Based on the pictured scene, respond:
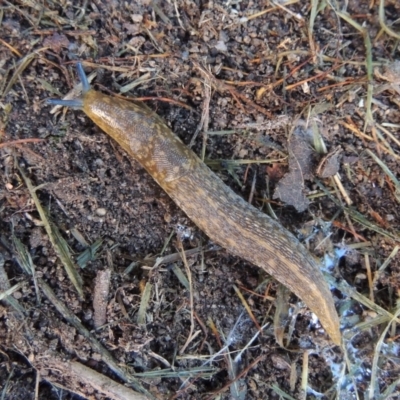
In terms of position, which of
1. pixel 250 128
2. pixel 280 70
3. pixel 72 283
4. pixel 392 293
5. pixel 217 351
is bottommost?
pixel 217 351

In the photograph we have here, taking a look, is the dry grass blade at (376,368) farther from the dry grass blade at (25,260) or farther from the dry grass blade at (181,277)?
the dry grass blade at (25,260)

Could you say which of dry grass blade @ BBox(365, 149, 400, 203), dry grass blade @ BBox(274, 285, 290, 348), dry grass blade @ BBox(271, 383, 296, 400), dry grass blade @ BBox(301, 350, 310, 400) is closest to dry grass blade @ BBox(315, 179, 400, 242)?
dry grass blade @ BBox(365, 149, 400, 203)

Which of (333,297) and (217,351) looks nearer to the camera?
(217,351)

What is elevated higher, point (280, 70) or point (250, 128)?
point (280, 70)

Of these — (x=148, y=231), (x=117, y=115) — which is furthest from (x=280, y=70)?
(x=148, y=231)

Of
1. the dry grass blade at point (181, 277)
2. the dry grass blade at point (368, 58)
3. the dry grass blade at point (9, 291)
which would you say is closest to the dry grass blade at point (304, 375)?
the dry grass blade at point (181, 277)

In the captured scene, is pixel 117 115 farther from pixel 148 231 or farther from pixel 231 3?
pixel 231 3

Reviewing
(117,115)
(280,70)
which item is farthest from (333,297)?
(117,115)
